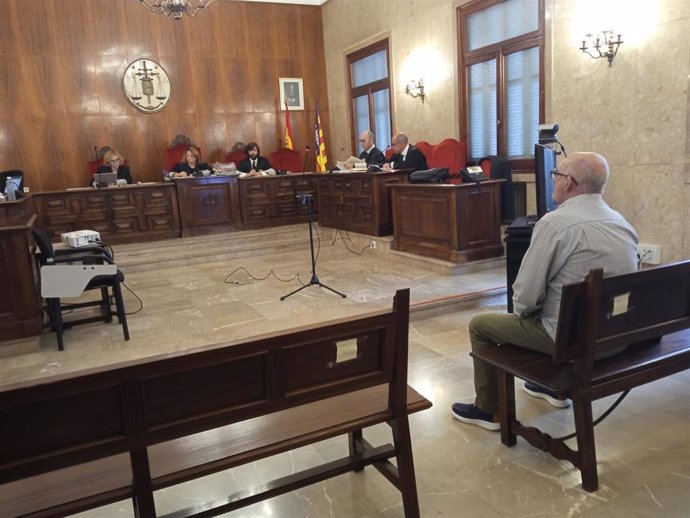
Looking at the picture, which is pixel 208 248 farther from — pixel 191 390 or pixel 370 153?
pixel 191 390

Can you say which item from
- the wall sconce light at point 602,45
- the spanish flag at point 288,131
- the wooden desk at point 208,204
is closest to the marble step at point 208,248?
the wooden desk at point 208,204

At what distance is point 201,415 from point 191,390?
9cm

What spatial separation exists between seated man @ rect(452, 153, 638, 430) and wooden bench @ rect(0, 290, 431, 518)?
612mm

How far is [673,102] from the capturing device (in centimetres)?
461

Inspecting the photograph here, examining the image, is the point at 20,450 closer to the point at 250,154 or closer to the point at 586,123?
the point at 586,123

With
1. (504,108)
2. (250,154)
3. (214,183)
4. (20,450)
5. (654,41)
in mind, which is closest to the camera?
(20,450)

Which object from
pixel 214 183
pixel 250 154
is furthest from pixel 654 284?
pixel 250 154

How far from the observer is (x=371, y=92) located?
31.4 feet

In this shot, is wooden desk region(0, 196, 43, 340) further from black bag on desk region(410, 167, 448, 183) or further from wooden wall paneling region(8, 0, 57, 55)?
wooden wall paneling region(8, 0, 57, 55)

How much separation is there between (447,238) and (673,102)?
7.45ft

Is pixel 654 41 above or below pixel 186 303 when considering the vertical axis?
above

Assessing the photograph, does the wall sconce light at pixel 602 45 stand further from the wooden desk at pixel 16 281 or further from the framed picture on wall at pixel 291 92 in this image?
the framed picture on wall at pixel 291 92

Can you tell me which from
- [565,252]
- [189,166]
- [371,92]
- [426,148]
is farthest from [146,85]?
[565,252]

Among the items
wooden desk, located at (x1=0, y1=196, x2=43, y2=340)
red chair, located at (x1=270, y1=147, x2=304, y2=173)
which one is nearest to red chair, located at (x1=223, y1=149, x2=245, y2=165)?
red chair, located at (x1=270, y1=147, x2=304, y2=173)
